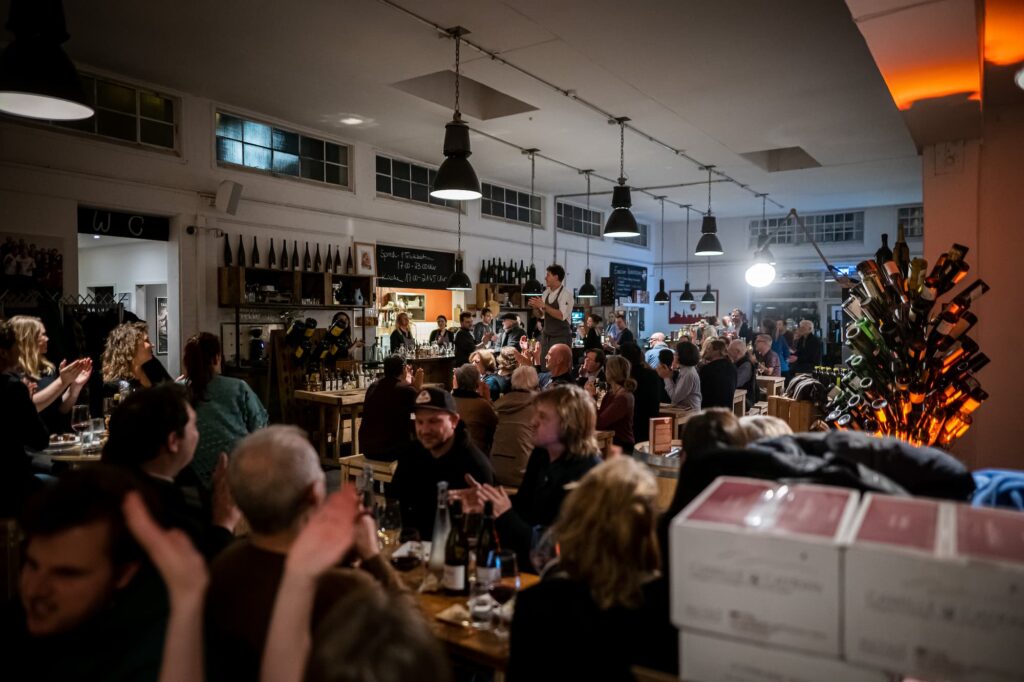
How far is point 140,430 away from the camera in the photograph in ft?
7.44

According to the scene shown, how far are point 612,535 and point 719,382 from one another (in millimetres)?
5297

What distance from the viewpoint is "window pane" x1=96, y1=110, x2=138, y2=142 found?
6531 mm

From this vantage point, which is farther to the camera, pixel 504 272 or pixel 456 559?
pixel 504 272

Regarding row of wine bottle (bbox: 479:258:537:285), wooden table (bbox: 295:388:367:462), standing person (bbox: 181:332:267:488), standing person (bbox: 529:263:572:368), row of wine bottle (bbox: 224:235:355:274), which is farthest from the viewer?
row of wine bottle (bbox: 479:258:537:285)

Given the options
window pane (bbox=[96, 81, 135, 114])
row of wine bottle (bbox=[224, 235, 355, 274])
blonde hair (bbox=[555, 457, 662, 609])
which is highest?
window pane (bbox=[96, 81, 135, 114])

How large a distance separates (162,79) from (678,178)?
26.6 ft

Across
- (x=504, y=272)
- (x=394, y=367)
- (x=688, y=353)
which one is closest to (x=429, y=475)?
(x=394, y=367)

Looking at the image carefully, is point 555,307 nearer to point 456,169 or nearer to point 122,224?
point 456,169

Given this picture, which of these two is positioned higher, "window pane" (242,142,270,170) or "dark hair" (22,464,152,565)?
"window pane" (242,142,270,170)

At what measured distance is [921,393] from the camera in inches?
138

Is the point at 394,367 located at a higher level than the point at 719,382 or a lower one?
higher

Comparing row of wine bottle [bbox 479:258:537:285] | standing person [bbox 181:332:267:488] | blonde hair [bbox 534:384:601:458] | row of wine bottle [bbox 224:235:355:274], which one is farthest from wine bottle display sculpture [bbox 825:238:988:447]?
row of wine bottle [bbox 479:258:537:285]

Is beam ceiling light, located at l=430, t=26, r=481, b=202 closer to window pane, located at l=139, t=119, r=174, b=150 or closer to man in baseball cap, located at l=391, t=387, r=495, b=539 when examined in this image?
man in baseball cap, located at l=391, t=387, r=495, b=539

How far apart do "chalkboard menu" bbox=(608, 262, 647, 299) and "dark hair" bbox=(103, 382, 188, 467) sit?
14007mm
